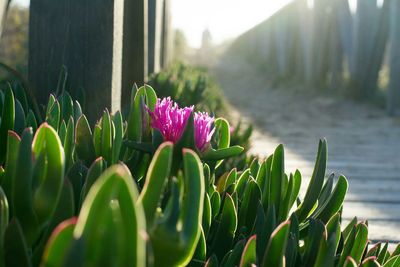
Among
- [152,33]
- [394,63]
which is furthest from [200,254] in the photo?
[394,63]

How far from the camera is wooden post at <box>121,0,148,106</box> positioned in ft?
7.69

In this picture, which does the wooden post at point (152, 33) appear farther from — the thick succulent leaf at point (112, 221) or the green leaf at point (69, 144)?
the thick succulent leaf at point (112, 221)

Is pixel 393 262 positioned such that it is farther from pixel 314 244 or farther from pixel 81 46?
pixel 81 46

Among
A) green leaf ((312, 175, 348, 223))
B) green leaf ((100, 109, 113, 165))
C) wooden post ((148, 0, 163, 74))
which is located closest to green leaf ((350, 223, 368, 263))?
green leaf ((312, 175, 348, 223))

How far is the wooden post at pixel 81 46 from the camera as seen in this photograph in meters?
1.64

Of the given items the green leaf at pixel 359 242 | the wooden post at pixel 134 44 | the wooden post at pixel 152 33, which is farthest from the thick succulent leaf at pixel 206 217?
the wooden post at pixel 152 33

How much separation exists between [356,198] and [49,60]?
6.35 ft

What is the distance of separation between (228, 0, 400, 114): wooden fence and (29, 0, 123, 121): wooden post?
7.37 meters

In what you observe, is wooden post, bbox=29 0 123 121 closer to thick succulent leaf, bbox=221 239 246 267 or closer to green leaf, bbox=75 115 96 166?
green leaf, bbox=75 115 96 166

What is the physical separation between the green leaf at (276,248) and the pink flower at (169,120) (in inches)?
12.3

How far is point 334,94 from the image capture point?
11.4m

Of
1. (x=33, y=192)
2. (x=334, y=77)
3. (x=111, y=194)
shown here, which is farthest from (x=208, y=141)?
(x=334, y=77)

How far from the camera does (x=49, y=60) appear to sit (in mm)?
1722

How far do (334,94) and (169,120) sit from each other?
419 inches
